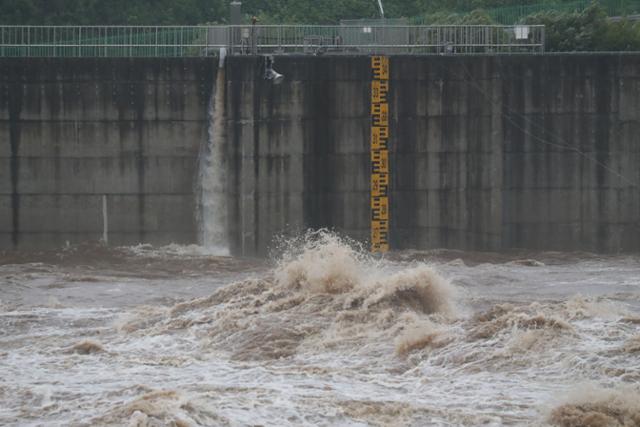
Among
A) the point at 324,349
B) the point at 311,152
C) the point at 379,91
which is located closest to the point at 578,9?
the point at 379,91

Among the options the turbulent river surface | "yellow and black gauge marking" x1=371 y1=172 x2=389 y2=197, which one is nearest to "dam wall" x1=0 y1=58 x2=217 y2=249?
the turbulent river surface

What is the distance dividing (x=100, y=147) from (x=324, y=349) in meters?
12.2

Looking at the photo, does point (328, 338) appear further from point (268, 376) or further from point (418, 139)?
point (418, 139)

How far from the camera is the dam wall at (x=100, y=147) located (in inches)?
1088

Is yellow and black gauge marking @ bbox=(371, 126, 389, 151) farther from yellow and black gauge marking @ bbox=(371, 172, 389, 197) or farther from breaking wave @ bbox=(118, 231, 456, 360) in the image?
breaking wave @ bbox=(118, 231, 456, 360)

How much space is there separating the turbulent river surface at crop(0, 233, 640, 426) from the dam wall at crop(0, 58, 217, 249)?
3.63m

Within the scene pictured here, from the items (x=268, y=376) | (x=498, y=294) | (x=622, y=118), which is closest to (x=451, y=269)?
(x=498, y=294)

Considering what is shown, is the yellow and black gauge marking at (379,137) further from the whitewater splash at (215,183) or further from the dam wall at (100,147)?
the dam wall at (100,147)

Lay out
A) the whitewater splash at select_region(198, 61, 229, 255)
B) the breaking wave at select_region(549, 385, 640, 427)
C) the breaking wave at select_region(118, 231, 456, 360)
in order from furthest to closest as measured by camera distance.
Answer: the whitewater splash at select_region(198, 61, 229, 255)
the breaking wave at select_region(118, 231, 456, 360)
the breaking wave at select_region(549, 385, 640, 427)

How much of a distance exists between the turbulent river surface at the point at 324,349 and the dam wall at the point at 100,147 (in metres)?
3.63

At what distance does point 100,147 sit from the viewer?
27.7m

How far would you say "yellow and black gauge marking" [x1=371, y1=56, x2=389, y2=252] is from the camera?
91.2ft

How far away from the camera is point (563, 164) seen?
27.7 metres

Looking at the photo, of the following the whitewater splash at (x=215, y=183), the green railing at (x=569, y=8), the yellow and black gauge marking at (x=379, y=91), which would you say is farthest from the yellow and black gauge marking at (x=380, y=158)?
the green railing at (x=569, y=8)
